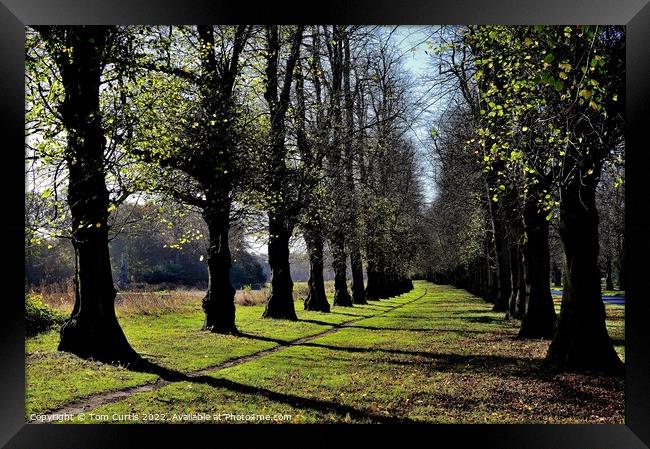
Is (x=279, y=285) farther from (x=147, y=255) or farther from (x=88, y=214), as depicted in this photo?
(x=88, y=214)

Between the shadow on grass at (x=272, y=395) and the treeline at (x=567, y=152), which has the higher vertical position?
the treeline at (x=567, y=152)

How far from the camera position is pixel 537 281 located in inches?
709

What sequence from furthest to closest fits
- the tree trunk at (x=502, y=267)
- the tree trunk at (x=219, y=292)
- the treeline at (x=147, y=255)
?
the tree trunk at (x=502, y=267) → the tree trunk at (x=219, y=292) → the treeline at (x=147, y=255)

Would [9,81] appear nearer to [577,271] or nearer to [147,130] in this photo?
[147,130]

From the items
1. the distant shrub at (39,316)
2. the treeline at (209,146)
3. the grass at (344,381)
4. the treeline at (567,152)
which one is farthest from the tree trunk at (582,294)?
→ the distant shrub at (39,316)

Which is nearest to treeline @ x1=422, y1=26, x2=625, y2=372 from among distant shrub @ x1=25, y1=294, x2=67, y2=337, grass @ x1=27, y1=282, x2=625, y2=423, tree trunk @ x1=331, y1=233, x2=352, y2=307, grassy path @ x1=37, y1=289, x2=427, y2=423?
grass @ x1=27, y1=282, x2=625, y2=423

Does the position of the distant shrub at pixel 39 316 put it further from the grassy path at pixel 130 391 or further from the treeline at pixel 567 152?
the treeline at pixel 567 152

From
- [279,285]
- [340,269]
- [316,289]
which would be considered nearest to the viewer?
[279,285]

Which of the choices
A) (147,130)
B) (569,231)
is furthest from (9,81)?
(569,231)

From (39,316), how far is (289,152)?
9039mm

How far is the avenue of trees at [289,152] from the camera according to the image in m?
11.0

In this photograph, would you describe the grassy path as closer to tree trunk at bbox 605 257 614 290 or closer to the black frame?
the black frame
